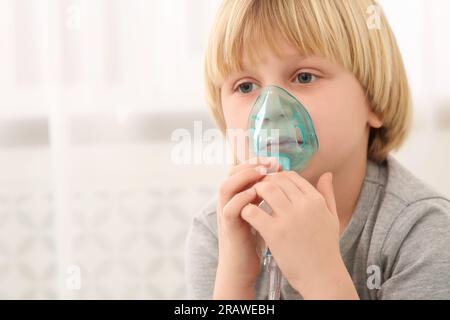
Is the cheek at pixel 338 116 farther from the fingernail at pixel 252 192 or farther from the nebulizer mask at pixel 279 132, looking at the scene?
the fingernail at pixel 252 192

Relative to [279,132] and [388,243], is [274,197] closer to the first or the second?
[279,132]

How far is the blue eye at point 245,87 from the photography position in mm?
788

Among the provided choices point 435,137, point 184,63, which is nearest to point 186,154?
point 184,63

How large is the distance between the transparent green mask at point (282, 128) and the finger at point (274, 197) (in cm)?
8

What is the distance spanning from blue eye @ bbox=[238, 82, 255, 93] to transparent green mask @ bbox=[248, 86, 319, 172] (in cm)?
6

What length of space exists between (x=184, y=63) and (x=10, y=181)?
46 cm

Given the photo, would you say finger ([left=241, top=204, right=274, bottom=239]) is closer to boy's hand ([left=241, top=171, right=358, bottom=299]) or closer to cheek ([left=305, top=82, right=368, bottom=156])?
boy's hand ([left=241, top=171, right=358, bottom=299])

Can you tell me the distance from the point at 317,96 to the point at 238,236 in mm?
229

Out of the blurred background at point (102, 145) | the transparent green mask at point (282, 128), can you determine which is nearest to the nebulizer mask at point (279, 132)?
the transparent green mask at point (282, 128)

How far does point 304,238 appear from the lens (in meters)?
0.64

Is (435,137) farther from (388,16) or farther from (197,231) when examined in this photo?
(197,231)

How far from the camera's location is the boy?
646 millimetres

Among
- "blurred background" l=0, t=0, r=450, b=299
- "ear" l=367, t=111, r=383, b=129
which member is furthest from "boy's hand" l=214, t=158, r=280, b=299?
"blurred background" l=0, t=0, r=450, b=299

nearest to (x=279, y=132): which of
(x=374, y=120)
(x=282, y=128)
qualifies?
(x=282, y=128)
